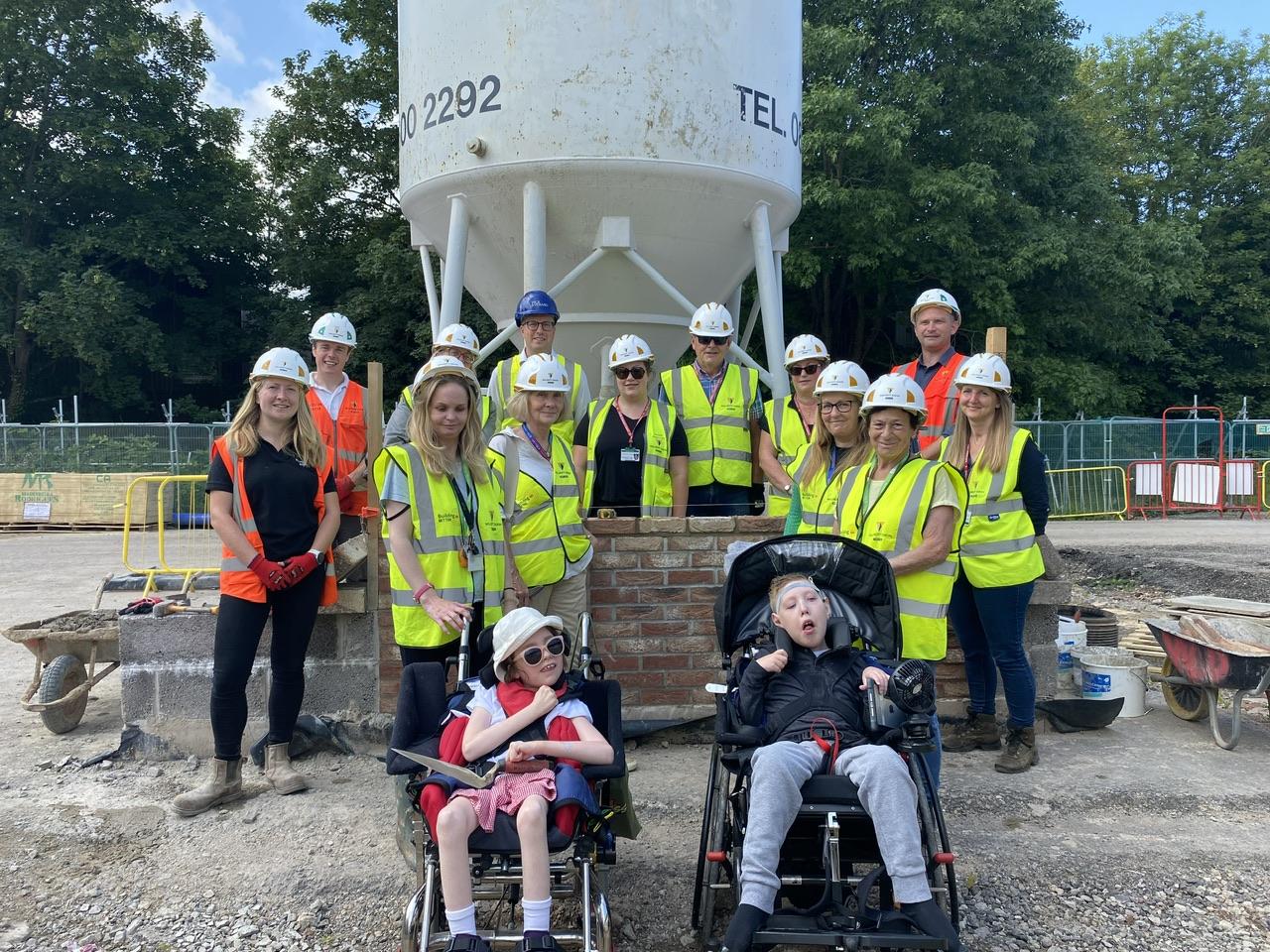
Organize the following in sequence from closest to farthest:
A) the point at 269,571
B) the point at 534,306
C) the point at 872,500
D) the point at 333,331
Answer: the point at 872,500 → the point at 269,571 → the point at 333,331 → the point at 534,306

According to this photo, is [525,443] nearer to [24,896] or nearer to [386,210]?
[24,896]

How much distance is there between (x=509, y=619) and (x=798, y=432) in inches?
106

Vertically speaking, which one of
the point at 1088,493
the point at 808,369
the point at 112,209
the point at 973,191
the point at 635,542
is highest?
the point at 112,209

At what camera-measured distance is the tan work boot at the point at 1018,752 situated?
4.43 m

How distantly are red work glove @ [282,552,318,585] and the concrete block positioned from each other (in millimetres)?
840

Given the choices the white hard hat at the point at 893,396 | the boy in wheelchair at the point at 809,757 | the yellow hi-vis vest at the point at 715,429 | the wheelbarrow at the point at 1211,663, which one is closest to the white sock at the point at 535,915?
the boy in wheelchair at the point at 809,757

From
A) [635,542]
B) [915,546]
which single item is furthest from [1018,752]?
[635,542]

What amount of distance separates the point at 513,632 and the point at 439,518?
0.82 meters

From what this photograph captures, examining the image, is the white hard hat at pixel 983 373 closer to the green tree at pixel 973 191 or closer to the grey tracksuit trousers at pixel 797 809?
the grey tracksuit trousers at pixel 797 809

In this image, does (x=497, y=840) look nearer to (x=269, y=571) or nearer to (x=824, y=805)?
(x=824, y=805)

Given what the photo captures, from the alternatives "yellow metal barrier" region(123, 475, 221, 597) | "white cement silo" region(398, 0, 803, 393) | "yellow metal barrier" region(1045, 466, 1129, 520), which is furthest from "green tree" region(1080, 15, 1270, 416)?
"yellow metal barrier" region(123, 475, 221, 597)

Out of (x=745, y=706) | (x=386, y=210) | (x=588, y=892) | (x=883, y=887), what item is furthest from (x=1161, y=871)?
(x=386, y=210)

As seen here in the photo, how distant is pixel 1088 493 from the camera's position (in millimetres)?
17188

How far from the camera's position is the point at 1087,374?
19.4 meters
